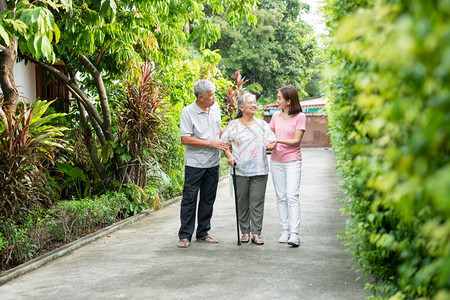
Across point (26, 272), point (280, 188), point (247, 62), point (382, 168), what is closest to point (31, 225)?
point (26, 272)

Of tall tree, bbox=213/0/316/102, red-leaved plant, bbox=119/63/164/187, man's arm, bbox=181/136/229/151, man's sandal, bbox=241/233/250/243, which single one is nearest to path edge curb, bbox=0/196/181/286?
red-leaved plant, bbox=119/63/164/187

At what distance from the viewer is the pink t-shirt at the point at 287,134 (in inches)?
282

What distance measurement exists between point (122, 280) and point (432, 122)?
4.80 meters

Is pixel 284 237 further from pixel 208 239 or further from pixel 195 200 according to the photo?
pixel 195 200

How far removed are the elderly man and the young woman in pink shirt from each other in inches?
28.6

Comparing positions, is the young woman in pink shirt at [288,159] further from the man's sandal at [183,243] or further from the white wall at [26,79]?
the white wall at [26,79]

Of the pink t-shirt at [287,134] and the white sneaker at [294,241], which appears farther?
the pink t-shirt at [287,134]

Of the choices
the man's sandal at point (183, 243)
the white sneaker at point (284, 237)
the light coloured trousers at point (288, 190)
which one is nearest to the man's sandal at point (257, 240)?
the white sneaker at point (284, 237)

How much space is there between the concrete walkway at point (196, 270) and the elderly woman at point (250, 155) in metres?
0.43

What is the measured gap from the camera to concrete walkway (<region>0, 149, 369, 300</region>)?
17.0 feet

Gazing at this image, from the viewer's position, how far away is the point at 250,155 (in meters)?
7.22

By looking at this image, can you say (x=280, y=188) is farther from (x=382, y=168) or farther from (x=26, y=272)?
(x=382, y=168)

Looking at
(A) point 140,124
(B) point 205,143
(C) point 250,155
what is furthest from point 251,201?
(A) point 140,124

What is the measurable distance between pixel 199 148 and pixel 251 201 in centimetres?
96
